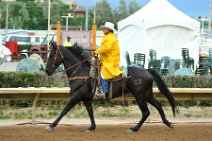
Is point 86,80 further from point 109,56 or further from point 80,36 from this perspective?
point 80,36

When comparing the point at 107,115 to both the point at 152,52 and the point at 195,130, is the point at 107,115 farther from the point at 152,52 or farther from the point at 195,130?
the point at 152,52

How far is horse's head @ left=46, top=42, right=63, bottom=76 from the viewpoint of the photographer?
1232 cm

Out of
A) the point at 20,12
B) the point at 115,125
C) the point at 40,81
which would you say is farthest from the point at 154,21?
the point at 20,12

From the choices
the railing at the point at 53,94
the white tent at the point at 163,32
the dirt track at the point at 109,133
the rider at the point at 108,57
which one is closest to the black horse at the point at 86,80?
the rider at the point at 108,57

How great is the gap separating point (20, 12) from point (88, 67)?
250 ft

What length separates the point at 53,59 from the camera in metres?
12.4

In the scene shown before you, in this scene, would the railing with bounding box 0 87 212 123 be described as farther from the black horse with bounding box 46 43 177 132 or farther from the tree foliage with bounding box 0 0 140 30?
the tree foliage with bounding box 0 0 140 30

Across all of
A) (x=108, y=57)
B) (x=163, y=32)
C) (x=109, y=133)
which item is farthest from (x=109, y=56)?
(x=163, y=32)

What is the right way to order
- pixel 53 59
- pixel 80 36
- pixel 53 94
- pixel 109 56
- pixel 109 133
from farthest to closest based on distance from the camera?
1. pixel 80 36
2. pixel 53 94
3. pixel 53 59
4. pixel 109 56
5. pixel 109 133

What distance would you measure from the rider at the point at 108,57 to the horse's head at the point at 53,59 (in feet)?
3.02

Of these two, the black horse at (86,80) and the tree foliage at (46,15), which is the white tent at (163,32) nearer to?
the black horse at (86,80)

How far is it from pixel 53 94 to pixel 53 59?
1738mm

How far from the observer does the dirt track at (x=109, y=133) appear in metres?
11.2

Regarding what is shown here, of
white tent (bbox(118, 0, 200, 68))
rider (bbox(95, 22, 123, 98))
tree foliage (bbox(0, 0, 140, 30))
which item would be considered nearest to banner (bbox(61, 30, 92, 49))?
white tent (bbox(118, 0, 200, 68))
